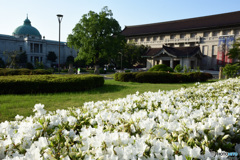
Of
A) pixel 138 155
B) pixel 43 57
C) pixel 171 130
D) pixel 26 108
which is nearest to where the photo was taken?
pixel 138 155

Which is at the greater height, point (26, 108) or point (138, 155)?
point (138, 155)

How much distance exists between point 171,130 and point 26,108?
19.5ft

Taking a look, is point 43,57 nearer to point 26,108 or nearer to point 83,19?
point 83,19

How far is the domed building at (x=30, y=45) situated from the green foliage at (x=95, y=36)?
4276 cm

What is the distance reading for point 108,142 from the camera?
5.40 feet

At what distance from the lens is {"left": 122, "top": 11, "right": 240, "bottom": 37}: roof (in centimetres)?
4269

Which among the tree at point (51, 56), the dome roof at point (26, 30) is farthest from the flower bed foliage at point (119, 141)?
the dome roof at point (26, 30)

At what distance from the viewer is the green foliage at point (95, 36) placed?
28172 mm

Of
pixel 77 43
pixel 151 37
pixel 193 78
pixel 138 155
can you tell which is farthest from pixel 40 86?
pixel 151 37

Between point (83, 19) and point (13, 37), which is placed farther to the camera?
point (13, 37)

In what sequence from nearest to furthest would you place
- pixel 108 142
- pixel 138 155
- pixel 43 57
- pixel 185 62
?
pixel 138 155, pixel 108 142, pixel 185 62, pixel 43 57

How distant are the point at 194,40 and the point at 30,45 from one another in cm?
5678

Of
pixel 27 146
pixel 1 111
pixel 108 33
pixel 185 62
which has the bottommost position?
pixel 1 111

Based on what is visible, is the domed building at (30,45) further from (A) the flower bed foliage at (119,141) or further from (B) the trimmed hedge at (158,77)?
(A) the flower bed foliage at (119,141)
